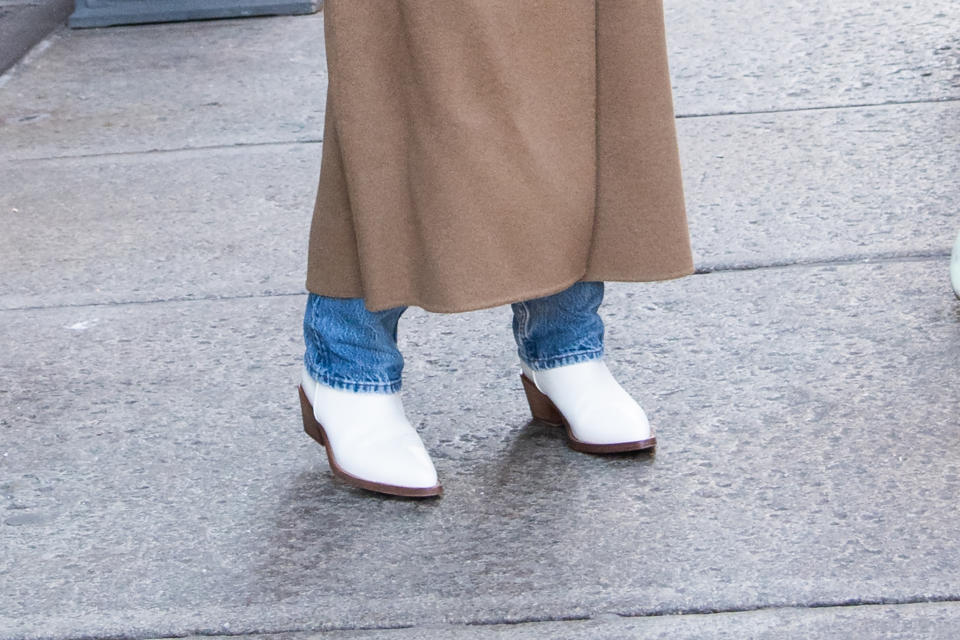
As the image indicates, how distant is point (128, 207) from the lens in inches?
146

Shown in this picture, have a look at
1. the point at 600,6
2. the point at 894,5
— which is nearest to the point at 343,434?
the point at 600,6

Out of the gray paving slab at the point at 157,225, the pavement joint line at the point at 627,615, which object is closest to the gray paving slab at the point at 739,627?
the pavement joint line at the point at 627,615

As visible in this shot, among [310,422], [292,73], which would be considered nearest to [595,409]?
[310,422]

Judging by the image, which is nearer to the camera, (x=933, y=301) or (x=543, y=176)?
(x=543, y=176)

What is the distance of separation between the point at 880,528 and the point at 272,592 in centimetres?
95

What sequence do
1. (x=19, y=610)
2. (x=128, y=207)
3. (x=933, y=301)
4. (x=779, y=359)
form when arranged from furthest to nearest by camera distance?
(x=128, y=207), (x=933, y=301), (x=779, y=359), (x=19, y=610)

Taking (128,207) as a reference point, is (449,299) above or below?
above

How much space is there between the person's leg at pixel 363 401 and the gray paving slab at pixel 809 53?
86.2 inches

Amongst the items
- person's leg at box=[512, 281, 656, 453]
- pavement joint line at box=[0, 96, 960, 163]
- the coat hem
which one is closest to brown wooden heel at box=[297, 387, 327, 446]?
the coat hem

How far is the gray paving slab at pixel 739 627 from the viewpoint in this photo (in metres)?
1.84

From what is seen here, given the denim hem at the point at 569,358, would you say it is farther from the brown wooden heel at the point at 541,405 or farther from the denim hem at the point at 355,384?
the denim hem at the point at 355,384

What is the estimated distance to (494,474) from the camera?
2312 millimetres

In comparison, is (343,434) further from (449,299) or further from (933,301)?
(933,301)

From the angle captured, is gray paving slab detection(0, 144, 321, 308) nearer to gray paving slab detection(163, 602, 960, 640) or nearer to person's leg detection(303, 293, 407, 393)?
person's leg detection(303, 293, 407, 393)
